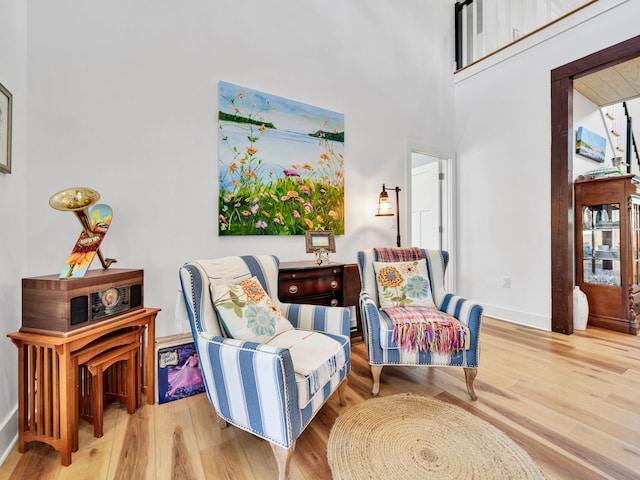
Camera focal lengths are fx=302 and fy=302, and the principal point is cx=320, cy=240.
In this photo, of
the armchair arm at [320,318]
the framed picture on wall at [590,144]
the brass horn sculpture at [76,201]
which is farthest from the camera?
the framed picture on wall at [590,144]

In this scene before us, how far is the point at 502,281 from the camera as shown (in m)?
3.54

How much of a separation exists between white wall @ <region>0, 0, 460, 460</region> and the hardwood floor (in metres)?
0.48

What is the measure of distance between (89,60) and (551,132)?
159 inches

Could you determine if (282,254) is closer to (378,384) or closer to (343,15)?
(378,384)

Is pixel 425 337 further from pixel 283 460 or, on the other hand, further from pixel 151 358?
pixel 151 358

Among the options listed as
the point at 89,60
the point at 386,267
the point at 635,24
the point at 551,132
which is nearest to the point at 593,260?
the point at 551,132

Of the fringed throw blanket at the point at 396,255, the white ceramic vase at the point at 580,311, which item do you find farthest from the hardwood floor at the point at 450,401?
the fringed throw blanket at the point at 396,255

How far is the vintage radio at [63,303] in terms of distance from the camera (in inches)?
53.1

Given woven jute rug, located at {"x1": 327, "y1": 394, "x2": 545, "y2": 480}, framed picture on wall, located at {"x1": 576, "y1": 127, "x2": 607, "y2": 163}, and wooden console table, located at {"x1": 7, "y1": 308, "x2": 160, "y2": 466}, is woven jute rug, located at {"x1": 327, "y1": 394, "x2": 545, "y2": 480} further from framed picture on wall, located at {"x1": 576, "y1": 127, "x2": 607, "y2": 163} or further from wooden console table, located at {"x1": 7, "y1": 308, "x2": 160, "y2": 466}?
framed picture on wall, located at {"x1": 576, "y1": 127, "x2": 607, "y2": 163}

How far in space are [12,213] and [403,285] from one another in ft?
7.77

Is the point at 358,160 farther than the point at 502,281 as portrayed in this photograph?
No

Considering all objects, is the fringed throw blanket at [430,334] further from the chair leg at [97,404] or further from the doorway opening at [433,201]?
the doorway opening at [433,201]

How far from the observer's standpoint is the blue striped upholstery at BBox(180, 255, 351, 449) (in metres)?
1.17

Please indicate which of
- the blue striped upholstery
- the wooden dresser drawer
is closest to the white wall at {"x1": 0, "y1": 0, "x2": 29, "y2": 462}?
the blue striped upholstery
